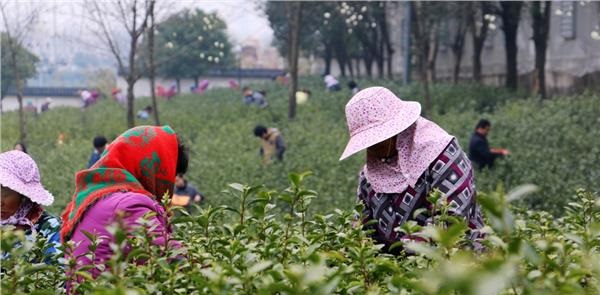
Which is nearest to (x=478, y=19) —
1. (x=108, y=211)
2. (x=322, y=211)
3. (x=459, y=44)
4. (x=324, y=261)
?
(x=459, y=44)

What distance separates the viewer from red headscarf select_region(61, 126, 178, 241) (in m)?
3.25

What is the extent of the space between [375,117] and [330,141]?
1335cm

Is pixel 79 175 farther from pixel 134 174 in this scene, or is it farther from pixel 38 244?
pixel 38 244

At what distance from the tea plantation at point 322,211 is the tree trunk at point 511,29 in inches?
34.8

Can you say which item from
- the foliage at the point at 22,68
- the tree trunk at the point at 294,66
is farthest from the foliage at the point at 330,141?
the foliage at the point at 22,68

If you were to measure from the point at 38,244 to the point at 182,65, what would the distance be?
4786cm

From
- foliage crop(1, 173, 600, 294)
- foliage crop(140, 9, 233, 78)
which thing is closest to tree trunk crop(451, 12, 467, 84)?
foliage crop(140, 9, 233, 78)

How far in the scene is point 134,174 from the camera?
11.1 feet

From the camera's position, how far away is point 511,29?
2412 centimetres

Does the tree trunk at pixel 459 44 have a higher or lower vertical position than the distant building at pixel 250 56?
higher

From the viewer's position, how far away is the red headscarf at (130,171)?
3246 mm

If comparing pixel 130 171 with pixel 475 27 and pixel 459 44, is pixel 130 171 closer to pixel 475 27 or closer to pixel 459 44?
pixel 475 27

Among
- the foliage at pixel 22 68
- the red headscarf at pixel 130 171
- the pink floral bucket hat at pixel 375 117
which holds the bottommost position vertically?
the foliage at pixel 22 68

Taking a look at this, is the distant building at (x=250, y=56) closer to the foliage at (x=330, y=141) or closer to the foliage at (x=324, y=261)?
the foliage at (x=330, y=141)
